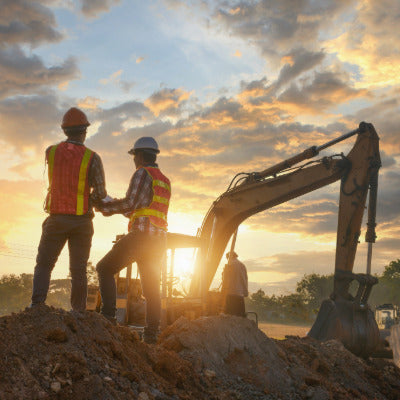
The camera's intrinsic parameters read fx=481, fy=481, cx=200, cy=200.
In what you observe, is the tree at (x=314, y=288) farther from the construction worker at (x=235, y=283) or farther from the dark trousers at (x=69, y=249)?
the dark trousers at (x=69, y=249)

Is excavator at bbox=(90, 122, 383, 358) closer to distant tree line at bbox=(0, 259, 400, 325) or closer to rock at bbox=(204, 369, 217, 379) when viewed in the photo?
rock at bbox=(204, 369, 217, 379)

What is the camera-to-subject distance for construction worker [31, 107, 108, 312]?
4.68 m

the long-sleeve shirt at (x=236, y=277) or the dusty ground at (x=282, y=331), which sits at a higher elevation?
the long-sleeve shirt at (x=236, y=277)

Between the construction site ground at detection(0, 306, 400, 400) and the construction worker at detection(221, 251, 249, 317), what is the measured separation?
3067mm

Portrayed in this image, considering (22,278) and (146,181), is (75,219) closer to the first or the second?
(146,181)

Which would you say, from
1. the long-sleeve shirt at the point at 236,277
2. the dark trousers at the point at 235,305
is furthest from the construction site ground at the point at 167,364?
the long-sleeve shirt at the point at 236,277

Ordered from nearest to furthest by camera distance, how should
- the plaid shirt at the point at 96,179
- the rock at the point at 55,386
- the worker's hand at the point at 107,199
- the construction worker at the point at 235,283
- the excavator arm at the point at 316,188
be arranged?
1. the rock at the point at 55,386
2. the plaid shirt at the point at 96,179
3. the worker's hand at the point at 107,199
4. the excavator arm at the point at 316,188
5. the construction worker at the point at 235,283

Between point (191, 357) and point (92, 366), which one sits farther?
point (191, 357)

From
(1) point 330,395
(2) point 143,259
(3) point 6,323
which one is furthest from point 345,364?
(3) point 6,323

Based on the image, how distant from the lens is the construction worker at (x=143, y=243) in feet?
17.0

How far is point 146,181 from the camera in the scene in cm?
525

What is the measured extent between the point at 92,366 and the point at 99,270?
5.73 feet

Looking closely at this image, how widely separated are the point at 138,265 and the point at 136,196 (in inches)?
29.6

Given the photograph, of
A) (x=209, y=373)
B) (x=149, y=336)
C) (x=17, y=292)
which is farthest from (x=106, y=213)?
(x=17, y=292)
